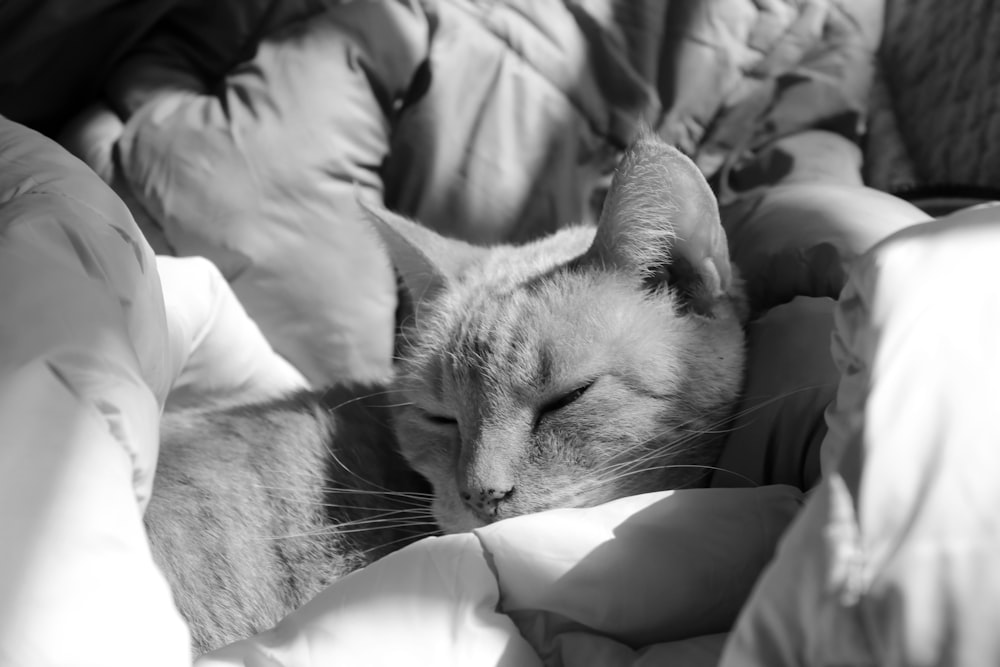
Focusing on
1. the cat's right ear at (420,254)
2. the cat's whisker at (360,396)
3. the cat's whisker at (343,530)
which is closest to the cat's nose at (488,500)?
the cat's whisker at (343,530)

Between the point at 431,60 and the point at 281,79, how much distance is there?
331mm

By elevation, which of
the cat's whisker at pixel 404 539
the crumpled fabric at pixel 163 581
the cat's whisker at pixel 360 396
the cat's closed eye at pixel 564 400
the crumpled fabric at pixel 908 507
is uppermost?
the crumpled fabric at pixel 908 507

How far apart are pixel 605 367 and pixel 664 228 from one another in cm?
20

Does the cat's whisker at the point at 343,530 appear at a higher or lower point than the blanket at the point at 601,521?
lower

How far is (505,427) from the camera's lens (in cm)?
116

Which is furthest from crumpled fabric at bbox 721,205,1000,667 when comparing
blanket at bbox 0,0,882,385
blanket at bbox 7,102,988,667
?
blanket at bbox 0,0,882,385

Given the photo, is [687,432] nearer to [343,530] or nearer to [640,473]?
[640,473]

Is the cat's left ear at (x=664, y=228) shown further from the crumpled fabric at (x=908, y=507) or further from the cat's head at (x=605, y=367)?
the crumpled fabric at (x=908, y=507)

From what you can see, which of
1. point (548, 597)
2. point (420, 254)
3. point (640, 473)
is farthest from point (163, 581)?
point (420, 254)

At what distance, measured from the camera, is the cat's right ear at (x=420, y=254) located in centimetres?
137

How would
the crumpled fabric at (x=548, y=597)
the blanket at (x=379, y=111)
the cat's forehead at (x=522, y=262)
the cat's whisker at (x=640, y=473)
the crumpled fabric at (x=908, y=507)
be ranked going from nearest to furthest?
the crumpled fabric at (x=908, y=507) → the crumpled fabric at (x=548, y=597) → the cat's whisker at (x=640, y=473) → the cat's forehead at (x=522, y=262) → the blanket at (x=379, y=111)

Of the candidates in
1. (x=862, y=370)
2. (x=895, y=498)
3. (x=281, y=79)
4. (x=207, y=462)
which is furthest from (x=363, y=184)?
(x=895, y=498)

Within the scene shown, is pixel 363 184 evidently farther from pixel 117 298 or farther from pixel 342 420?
pixel 117 298

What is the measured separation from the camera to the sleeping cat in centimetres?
112
